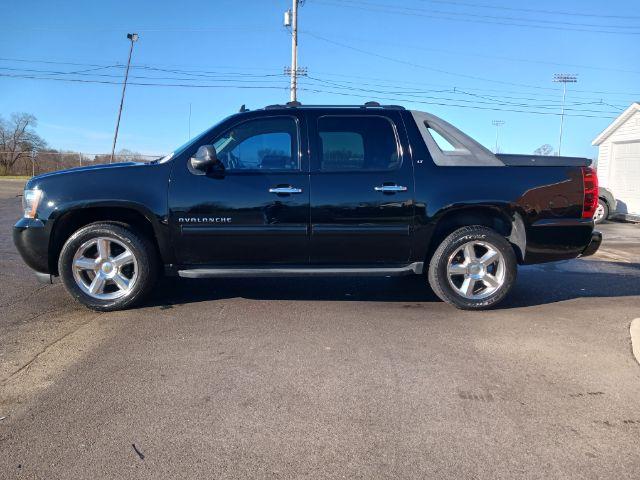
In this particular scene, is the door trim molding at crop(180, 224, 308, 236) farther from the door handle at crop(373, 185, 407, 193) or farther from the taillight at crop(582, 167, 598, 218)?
the taillight at crop(582, 167, 598, 218)

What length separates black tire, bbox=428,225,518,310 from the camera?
193 inches

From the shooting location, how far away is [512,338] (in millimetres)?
4250

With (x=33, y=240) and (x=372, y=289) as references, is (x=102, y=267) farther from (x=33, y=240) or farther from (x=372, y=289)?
(x=372, y=289)

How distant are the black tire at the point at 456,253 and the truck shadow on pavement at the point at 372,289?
13.6 inches

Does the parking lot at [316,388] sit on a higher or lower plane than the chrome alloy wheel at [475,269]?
lower

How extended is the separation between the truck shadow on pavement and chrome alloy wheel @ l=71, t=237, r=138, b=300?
42 centimetres

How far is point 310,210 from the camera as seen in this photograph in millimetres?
4785

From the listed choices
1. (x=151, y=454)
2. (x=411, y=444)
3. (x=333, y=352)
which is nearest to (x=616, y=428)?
(x=411, y=444)

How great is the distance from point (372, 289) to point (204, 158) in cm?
251

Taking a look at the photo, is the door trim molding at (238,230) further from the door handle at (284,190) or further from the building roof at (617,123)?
the building roof at (617,123)

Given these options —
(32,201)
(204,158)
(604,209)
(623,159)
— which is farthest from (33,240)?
(623,159)

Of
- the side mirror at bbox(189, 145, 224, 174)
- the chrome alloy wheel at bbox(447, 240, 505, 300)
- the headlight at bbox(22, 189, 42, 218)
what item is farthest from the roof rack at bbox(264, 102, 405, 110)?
the headlight at bbox(22, 189, 42, 218)

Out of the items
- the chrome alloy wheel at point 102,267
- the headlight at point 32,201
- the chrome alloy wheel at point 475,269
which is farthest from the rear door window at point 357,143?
the headlight at point 32,201

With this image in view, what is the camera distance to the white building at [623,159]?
16797 millimetres
